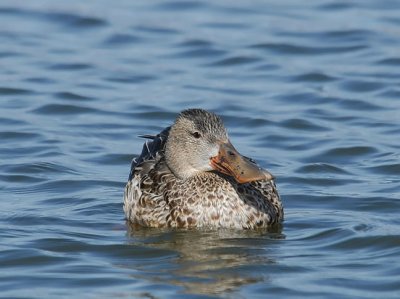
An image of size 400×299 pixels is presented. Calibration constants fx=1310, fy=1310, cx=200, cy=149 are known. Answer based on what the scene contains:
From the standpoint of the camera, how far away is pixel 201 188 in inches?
475

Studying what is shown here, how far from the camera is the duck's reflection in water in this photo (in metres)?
10.3

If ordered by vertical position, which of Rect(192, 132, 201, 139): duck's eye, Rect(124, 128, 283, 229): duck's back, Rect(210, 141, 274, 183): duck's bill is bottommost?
Rect(124, 128, 283, 229): duck's back

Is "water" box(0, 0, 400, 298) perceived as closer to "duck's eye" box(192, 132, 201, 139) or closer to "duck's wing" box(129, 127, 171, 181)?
"duck's wing" box(129, 127, 171, 181)

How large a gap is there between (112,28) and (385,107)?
19.8 feet

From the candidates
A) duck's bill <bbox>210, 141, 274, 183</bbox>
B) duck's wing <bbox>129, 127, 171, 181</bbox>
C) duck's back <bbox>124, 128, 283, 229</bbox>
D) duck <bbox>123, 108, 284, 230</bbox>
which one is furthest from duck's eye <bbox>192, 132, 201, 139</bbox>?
duck's wing <bbox>129, 127, 171, 181</bbox>

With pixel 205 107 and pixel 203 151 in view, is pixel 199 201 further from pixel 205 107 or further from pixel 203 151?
pixel 205 107

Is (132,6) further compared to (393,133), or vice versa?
(132,6)

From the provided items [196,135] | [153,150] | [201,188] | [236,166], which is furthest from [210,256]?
[153,150]

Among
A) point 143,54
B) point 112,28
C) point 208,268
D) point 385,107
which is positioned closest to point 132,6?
point 112,28

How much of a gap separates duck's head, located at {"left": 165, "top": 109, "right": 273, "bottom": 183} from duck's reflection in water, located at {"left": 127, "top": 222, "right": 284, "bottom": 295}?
576 millimetres

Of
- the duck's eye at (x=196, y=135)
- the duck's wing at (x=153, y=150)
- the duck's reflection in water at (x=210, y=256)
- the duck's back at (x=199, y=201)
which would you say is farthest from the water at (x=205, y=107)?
the duck's eye at (x=196, y=135)

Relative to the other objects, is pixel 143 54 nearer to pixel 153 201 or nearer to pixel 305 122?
pixel 305 122

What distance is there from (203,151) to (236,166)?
1.52 ft

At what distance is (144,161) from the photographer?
41.4ft
